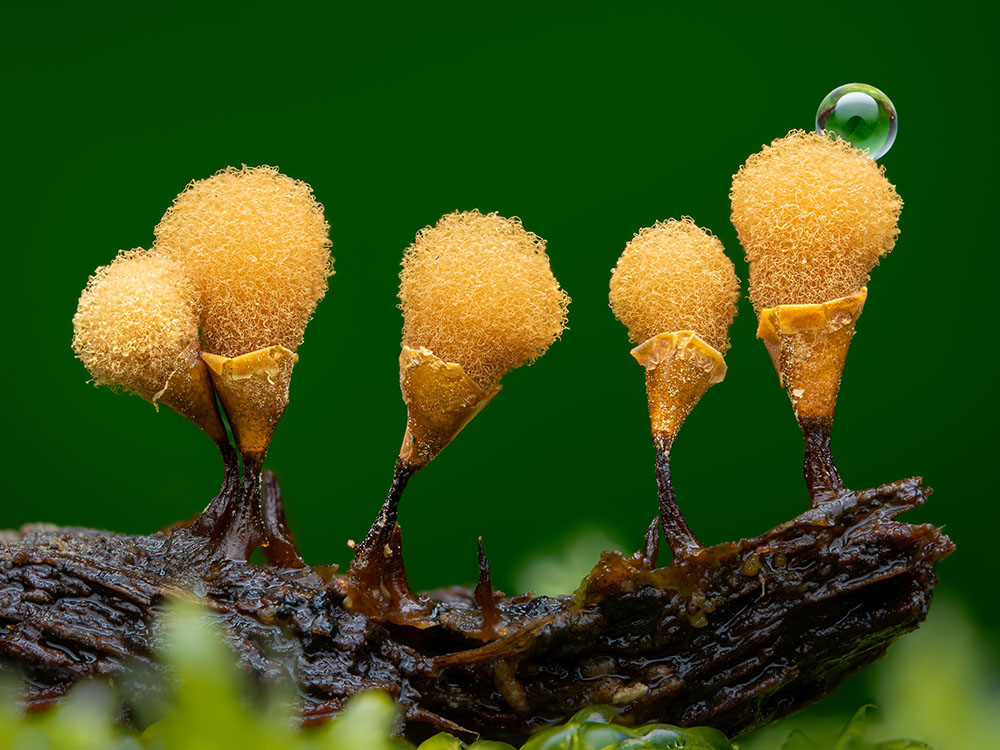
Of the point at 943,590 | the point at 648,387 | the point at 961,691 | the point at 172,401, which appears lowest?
the point at 961,691

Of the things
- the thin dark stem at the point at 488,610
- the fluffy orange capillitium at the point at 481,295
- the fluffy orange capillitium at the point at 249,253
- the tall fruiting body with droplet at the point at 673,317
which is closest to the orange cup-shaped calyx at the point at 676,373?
the tall fruiting body with droplet at the point at 673,317

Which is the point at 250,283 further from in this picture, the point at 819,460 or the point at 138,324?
the point at 819,460

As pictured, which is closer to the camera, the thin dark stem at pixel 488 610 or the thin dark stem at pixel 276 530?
the thin dark stem at pixel 488 610

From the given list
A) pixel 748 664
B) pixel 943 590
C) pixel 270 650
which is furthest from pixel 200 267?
pixel 943 590

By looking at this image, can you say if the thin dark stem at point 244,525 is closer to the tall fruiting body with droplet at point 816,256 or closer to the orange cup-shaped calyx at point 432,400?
the orange cup-shaped calyx at point 432,400

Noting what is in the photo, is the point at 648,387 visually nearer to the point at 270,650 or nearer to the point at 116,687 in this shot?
the point at 270,650

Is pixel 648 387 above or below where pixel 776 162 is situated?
below

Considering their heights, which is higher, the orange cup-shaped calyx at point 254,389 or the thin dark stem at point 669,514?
the orange cup-shaped calyx at point 254,389

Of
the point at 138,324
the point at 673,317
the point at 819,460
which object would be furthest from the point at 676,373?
the point at 138,324
